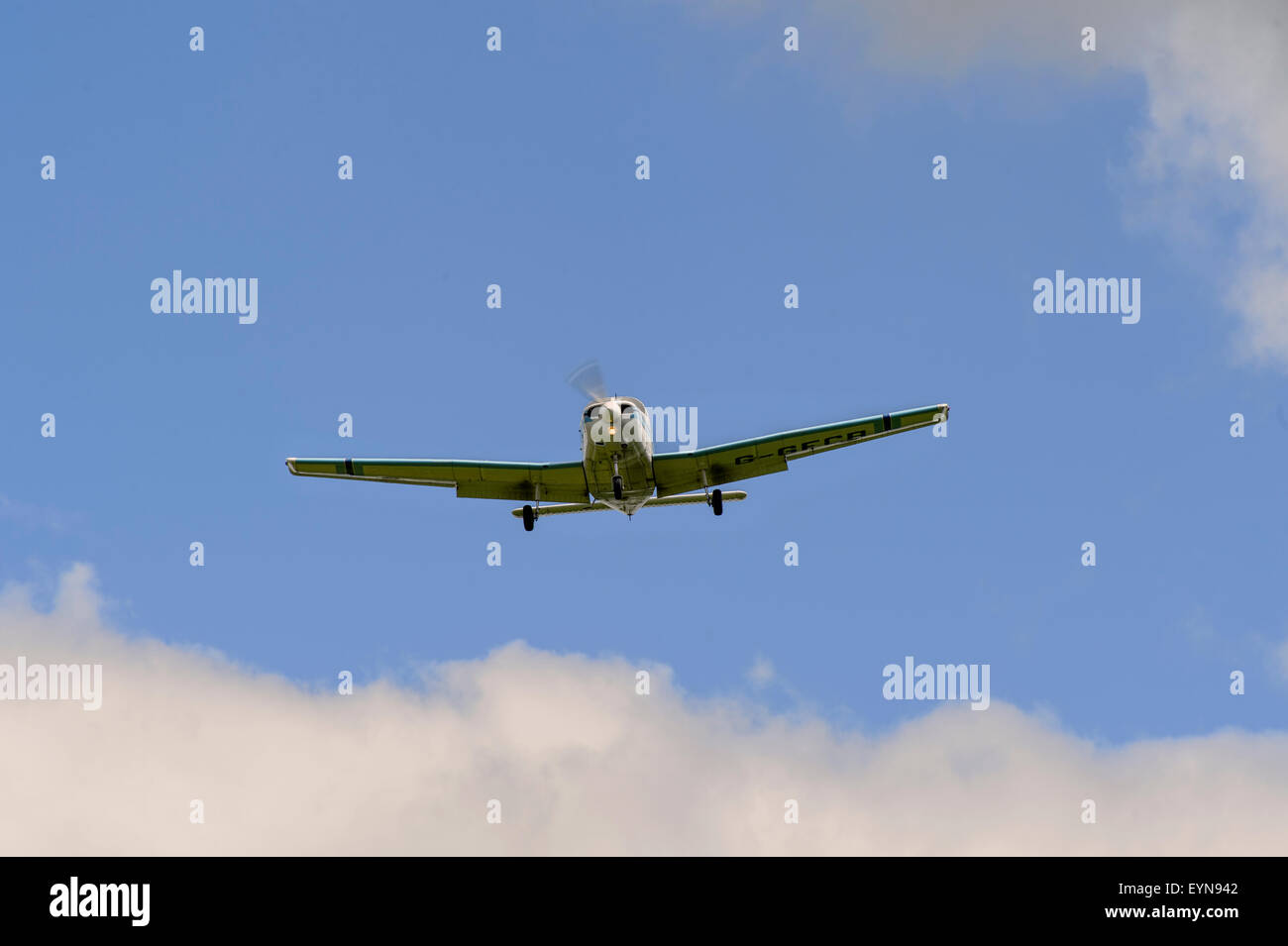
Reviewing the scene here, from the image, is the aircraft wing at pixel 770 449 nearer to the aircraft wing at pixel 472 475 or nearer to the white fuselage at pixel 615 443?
the white fuselage at pixel 615 443

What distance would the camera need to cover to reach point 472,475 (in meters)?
50.1

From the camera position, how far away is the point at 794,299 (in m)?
50.1

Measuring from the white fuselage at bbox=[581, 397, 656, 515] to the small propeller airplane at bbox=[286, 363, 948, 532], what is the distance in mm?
30

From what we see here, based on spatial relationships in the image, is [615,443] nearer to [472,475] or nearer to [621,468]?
[621,468]

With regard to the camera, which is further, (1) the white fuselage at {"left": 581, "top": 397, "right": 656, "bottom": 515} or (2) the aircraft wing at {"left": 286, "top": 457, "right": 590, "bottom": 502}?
(2) the aircraft wing at {"left": 286, "top": 457, "right": 590, "bottom": 502}

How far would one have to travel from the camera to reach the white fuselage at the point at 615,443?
4562 centimetres

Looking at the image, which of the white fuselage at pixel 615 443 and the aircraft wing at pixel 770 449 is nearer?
the white fuselage at pixel 615 443

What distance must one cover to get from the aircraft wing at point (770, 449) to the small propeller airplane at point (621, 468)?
3 cm

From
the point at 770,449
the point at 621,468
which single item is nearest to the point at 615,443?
the point at 621,468

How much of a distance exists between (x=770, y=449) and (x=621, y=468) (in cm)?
555

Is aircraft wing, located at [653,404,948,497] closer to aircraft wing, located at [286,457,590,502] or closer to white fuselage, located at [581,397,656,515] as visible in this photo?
white fuselage, located at [581,397,656,515]

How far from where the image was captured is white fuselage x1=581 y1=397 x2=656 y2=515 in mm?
45625

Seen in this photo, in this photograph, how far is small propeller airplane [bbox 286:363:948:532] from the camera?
4612cm
